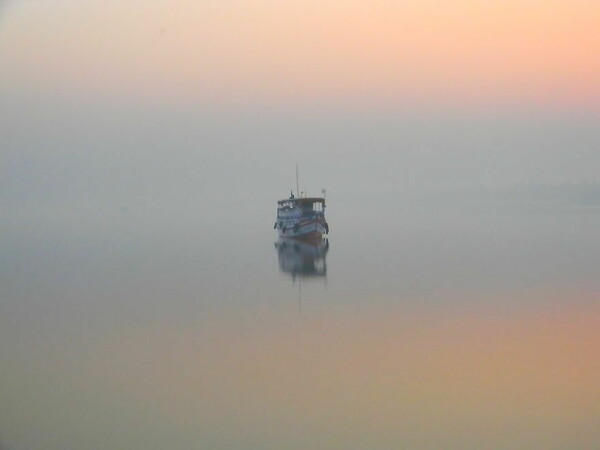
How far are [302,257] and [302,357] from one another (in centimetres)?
1775

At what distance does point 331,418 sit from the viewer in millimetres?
10008

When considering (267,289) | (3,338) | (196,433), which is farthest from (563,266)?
(196,433)

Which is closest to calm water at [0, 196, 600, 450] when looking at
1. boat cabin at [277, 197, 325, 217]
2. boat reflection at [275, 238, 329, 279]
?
boat reflection at [275, 238, 329, 279]

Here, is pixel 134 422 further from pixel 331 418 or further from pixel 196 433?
pixel 331 418

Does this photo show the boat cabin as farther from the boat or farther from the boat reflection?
the boat reflection

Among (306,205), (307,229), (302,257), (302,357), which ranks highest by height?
(306,205)

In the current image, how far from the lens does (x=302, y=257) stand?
30.8 m

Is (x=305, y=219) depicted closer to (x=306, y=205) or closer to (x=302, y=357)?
(x=306, y=205)

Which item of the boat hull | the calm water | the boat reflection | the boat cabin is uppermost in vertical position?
the boat cabin

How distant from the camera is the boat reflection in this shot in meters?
25.7

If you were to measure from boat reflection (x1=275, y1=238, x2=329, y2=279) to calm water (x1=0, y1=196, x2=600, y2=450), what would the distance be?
31 cm

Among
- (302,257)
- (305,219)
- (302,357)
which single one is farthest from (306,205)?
(302,357)

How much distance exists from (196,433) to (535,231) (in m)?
38.2

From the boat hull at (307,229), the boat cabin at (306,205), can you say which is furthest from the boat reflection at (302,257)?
the boat cabin at (306,205)
